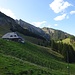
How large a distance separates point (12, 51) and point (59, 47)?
301 feet

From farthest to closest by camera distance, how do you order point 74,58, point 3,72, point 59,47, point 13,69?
point 59,47, point 74,58, point 13,69, point 3,72

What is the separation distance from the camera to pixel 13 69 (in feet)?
136

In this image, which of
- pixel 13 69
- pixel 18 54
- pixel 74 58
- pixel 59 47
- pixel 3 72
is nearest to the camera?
pixel 3 72

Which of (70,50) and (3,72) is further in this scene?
(70,50)

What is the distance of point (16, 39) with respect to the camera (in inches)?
4311

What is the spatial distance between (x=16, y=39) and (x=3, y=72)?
71.5 m

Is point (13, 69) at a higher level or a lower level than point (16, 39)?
lower

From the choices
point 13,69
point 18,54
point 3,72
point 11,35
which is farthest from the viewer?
point 11,35

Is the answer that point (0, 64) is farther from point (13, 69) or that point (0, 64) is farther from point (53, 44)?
point (53, 44)

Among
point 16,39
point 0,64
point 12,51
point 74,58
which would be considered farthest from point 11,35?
point 0,64

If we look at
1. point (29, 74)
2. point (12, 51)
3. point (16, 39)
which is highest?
point (16, 39)

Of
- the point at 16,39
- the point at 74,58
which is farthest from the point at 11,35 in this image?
the point at 74,58

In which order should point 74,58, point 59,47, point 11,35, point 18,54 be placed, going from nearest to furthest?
point 18,54, point 11,35, point 74,58, point 59,47

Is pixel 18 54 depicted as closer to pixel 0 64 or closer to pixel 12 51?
pixel 12 51
